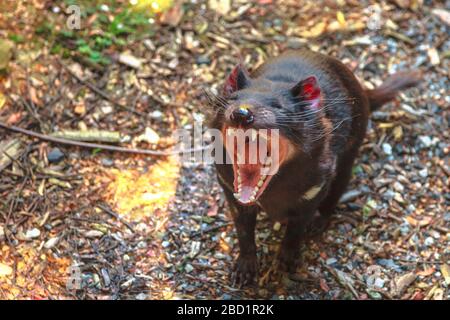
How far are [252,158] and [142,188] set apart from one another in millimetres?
1175

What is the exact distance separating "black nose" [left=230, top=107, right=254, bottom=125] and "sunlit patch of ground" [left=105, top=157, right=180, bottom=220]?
1.26 m

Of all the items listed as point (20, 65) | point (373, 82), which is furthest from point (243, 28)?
point (20, 65)

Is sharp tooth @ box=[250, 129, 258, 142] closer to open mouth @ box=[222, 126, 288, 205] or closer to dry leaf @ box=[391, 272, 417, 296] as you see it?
open mouth @ box=[222, 126, 288, 205]

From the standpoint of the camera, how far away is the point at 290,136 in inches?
121

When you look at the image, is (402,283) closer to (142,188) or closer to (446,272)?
(446,272)

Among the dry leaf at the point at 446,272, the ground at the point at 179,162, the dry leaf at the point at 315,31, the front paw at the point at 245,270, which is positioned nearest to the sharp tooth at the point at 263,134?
the ground at the point at 179,162

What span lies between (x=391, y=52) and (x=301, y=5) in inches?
27.9

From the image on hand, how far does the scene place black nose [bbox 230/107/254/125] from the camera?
2.88 m

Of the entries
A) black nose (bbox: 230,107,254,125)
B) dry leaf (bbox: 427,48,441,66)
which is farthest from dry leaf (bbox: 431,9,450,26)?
black nose (bbox: 230,107,254,125)

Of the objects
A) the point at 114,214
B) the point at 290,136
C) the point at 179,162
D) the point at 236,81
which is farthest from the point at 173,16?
the point at 290,136

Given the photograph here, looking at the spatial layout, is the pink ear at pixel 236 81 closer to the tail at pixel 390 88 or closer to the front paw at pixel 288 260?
the front paw at pixel 288 260

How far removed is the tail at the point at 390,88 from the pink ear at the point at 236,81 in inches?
45.6

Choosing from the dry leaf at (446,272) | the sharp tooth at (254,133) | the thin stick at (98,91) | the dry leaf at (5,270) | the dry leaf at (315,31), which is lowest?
the dry leaf at (446,272)

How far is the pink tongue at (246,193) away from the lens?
3.10 meters
